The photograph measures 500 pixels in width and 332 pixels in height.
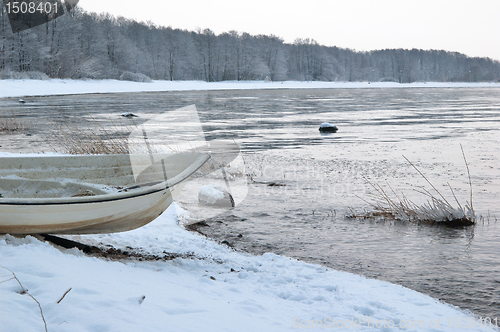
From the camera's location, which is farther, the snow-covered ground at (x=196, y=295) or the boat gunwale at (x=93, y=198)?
the boat gunwale at (x=93, y=198)

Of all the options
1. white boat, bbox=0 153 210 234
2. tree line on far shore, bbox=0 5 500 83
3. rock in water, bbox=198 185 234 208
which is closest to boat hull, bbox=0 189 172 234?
white boat, bbox=0 153 210 234

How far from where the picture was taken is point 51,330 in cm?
288

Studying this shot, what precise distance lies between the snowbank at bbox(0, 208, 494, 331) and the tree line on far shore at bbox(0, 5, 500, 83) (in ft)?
158

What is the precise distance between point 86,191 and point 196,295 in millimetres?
2649

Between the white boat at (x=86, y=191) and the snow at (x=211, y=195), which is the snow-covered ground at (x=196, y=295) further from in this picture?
the snow at (x=211, y=195)

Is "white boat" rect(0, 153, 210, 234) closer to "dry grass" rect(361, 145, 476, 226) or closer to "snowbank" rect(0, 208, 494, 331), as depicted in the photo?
"snowbank" rect(0, 208, 494, 331)

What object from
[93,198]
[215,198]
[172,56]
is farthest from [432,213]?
[172,56]

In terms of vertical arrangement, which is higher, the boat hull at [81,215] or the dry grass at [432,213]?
the boat hull at [81,215]

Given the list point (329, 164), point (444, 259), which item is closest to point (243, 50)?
point (329, 164)

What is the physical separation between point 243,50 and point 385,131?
77.9 metres

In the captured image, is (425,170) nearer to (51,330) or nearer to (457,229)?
(457,229)

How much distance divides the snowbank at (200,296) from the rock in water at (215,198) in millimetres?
2605

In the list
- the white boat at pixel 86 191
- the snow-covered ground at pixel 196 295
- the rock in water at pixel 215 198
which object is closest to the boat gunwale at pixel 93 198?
the white boat at pixel 86 191

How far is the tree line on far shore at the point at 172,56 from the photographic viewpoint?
57781mm
